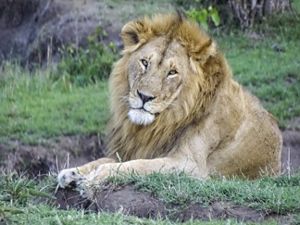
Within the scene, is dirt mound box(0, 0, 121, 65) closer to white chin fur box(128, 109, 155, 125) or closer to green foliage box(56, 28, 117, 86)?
green foliage box(56, 28, 117, 86)

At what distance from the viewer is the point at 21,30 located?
541 inches

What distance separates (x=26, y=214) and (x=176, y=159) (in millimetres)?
1921

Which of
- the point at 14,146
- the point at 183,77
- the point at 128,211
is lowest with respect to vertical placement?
the point at 14,146

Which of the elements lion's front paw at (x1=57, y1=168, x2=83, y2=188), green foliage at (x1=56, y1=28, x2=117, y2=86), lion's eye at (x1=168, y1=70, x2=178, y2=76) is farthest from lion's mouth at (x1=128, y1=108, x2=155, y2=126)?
green foliage at (x1=56, y1=28, x2=117, y2=86)

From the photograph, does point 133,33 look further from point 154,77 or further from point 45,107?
point 45,107

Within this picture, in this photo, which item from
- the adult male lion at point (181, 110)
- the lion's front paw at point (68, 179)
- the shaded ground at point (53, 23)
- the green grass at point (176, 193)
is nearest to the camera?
the green grass at point (176, 193)

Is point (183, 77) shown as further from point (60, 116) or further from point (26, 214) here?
point (60, 116)

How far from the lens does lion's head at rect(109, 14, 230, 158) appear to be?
6977 millimetres

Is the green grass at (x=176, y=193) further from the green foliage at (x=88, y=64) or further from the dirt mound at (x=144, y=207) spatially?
the green foliage at (x=88, y=64)

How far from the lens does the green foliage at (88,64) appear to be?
11.2 metres

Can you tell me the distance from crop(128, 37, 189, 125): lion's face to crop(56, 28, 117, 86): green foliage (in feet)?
13.1

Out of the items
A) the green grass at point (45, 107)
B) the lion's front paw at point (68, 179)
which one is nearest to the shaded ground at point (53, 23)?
the green grass at point (45, 107)

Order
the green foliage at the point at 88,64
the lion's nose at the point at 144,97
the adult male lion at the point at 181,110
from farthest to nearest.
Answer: the green foliage at the point at 88,64 → the adult male lion at the point at 181,110 → the lion's nose at the point at 144,97

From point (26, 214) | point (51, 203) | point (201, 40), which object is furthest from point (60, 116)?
point (26, 214)
